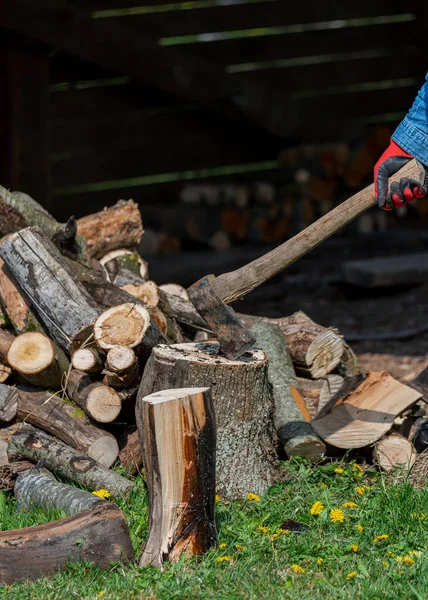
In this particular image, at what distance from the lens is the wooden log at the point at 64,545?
11.4 feet

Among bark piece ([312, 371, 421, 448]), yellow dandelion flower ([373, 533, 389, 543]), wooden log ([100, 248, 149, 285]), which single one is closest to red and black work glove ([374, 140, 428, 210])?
bark piece ([312, 371, 421, 448])

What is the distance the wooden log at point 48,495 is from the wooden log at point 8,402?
0.44m

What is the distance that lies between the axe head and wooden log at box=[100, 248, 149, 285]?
5.39ft

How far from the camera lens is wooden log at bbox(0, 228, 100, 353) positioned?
4754 mm

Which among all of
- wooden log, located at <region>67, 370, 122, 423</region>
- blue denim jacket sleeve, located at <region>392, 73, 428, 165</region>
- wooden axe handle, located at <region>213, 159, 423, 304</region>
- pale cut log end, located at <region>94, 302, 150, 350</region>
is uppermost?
blue denim jacket sleeve, located at <region>392, 73, 428, 165</region>

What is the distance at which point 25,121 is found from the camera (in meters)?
8.16

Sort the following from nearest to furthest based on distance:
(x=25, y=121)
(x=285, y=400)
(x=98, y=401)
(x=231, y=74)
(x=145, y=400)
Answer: (x=145, y=400) → (x=98, y=401) → (x=285, y=400) → (x=25, y=121) → (x=231, y=74)

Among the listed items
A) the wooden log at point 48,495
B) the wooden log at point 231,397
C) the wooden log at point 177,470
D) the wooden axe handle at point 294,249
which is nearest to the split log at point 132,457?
the wooden log at point 231,397

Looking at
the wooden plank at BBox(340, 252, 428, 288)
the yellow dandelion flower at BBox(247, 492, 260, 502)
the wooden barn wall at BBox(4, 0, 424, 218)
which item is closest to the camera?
the yellow dandelion flower at BBox(247, 492, 260, 502)

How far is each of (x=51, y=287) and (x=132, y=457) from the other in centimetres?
100

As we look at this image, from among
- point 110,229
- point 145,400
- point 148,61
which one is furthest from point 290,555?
point 148,61

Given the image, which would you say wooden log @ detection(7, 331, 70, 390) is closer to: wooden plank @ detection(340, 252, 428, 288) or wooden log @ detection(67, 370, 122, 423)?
wooden log @ detection(67, 370, 122, 423)

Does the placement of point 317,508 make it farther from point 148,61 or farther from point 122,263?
point 148,61

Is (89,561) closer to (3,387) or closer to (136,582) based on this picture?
(136,582)
